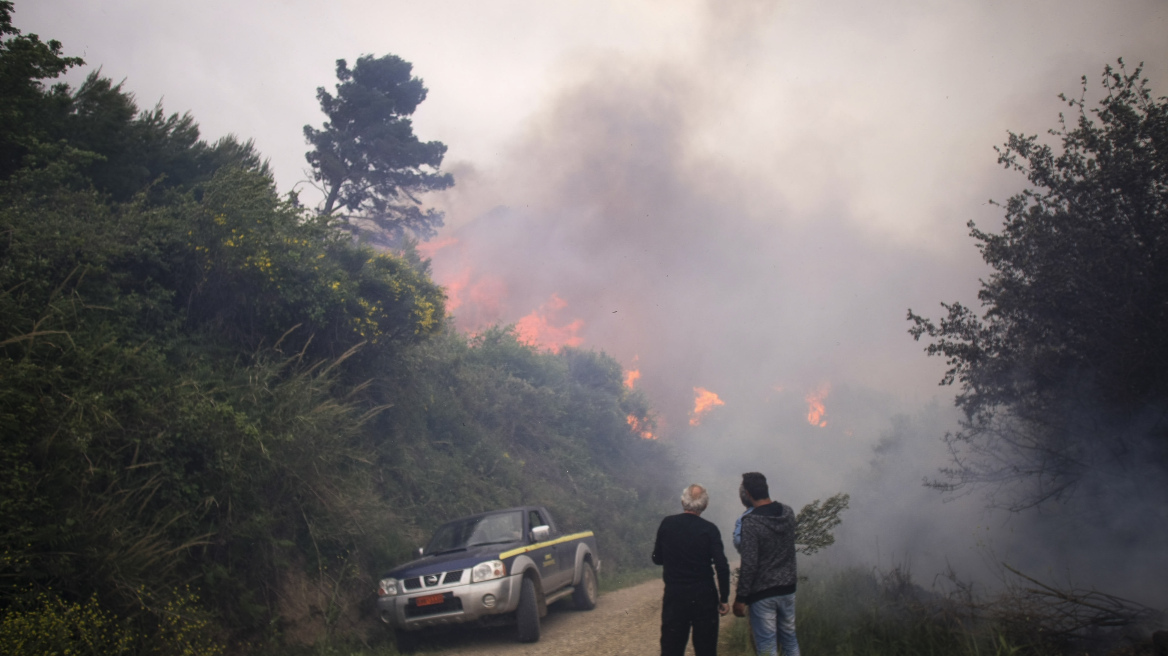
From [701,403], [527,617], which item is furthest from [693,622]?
[701,403]

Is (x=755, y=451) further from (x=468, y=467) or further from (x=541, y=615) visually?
(x=541, y=615)

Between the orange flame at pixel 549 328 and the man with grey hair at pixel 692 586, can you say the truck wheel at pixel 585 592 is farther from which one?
the orange flame at pixel 549 328

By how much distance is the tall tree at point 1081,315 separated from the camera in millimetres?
8703

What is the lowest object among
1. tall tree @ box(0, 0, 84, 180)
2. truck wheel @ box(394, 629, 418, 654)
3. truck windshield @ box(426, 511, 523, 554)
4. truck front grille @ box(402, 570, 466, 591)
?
truck wheel @ box(394, 629, 418, 654)

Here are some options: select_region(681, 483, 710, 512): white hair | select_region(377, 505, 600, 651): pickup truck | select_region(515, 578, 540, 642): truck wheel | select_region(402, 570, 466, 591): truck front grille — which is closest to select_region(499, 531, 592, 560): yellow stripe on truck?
select_region(377, 505, 600, 651): pickup truck

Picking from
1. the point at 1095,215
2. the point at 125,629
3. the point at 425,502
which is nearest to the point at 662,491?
the point at 425,502

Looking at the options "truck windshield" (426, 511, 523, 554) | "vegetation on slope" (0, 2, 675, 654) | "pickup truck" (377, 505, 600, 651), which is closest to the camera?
"vegetation on slope" (0, 2, 675, 654)

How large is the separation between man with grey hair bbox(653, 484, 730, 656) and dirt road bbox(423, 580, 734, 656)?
286cm

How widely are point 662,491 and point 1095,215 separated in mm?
22713

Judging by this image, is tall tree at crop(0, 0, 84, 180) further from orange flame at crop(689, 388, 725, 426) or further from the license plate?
orange flame at crop(689, 388, 725, 426)

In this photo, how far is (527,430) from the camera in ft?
77.3

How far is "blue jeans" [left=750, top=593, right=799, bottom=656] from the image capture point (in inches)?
200

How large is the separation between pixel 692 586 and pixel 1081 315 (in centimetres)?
793

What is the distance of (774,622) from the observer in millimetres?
5094
